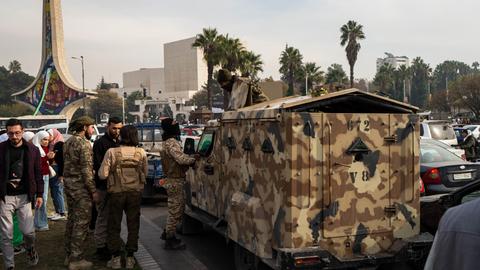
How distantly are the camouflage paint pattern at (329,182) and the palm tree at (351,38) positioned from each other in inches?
2235

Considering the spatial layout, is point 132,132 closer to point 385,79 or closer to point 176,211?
point 176,211

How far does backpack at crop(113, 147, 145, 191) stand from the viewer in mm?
6258

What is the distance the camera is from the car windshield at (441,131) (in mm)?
16359

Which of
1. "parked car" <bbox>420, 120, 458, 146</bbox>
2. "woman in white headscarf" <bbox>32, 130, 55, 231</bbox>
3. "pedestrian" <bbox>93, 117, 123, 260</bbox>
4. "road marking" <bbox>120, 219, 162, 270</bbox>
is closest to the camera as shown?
"road marking" <bbox>120, 219, 162, 270</bbox>

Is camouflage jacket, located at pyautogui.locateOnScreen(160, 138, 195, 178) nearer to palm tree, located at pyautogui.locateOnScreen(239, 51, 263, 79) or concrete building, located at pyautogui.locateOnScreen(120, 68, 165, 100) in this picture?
palm tree, located at pyautogui.locateOnScreen(239, 51, 263, 79)

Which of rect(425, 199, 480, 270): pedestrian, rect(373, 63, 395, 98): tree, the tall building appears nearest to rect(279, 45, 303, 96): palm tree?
rect(373, 63, 395, 98): tree

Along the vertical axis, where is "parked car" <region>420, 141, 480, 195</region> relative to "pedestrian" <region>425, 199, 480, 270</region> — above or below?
below

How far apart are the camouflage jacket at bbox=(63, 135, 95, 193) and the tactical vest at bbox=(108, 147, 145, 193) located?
1.01 feet

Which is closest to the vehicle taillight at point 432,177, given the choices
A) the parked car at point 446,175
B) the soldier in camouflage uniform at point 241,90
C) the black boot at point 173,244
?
the parked car at point 446,175

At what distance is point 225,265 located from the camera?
22.2 ft

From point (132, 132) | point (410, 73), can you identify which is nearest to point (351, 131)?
point (132, 132)

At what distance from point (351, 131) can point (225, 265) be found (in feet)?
9.41

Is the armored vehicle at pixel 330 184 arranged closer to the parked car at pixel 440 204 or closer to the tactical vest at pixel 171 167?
the parked car at pixel 440 204

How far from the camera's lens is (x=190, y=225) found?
8.45 m
